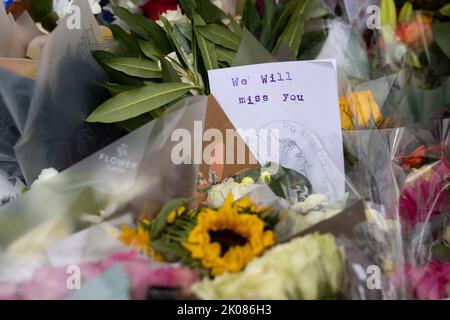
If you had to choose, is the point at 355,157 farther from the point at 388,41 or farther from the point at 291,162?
the point at 388,41

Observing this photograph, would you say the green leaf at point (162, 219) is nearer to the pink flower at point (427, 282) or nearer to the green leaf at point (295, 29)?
the pink flower at point (427, 282)

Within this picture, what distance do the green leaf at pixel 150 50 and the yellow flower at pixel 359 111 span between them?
1.06 feet

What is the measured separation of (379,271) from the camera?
702 millimetres

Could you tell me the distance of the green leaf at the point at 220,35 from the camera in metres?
1.09

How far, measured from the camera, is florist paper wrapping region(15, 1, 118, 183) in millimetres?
899

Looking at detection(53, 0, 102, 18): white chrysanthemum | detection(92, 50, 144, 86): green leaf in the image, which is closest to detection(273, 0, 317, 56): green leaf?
detection(92, 50, 144, 86): green leaf

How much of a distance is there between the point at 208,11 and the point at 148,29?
0.13 metres

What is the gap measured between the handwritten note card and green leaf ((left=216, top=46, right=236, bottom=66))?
109 mm

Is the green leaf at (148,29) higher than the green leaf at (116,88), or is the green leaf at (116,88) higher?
the green leaf at (148,29)

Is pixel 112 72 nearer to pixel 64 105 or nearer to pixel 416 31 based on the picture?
pixel 64 105

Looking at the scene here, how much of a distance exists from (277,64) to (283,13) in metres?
0.24

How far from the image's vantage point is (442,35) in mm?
1188

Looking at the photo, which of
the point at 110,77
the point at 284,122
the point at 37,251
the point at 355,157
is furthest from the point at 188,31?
the point at 37,251

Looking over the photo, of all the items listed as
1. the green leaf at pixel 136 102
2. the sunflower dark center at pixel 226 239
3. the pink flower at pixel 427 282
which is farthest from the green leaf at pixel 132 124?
the pink flower at pixel 427 282
